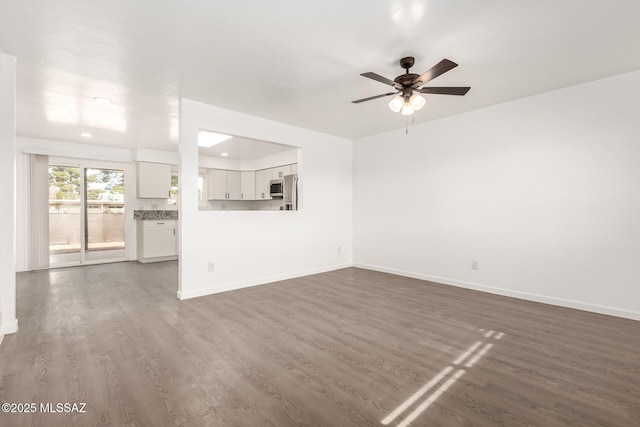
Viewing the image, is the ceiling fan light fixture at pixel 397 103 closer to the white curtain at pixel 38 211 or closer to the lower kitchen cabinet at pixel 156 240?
the lower kitchen cabinet at pixel 156 240

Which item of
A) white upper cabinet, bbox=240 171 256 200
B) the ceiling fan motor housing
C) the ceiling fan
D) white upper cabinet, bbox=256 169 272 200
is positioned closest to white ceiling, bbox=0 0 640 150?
the ceiling fan motor housing

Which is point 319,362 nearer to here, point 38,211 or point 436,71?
point 436,71

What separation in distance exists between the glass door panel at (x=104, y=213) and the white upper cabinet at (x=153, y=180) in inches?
19.6

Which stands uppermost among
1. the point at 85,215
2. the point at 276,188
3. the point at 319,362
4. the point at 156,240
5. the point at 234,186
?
the point at 234,186

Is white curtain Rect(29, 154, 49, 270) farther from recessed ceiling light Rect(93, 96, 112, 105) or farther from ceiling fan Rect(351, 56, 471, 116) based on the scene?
ceiling fan Rect(351, 56, 471, 116)

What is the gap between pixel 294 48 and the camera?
8.43ft

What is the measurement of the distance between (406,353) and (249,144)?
496 centimetres

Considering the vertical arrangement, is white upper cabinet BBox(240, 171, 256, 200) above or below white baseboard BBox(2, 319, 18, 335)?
above

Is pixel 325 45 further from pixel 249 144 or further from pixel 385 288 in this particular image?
pixel 249 144

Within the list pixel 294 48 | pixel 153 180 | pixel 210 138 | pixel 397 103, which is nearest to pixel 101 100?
pixel 210 138

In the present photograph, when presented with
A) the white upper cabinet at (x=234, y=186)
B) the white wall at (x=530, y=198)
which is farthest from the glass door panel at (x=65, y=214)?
the white wall at (x=530, y=198)

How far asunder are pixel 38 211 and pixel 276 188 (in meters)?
4.49

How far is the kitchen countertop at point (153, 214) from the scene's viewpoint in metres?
6.58

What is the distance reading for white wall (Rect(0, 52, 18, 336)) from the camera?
259 centimetres
